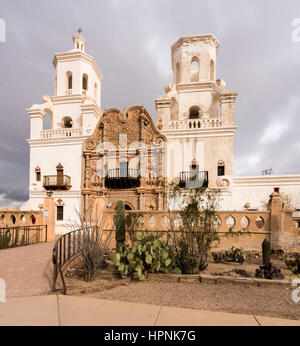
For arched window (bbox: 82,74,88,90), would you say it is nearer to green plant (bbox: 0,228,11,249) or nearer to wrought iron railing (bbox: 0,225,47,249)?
wrought iron railing (bbox: 0,225,47,249)

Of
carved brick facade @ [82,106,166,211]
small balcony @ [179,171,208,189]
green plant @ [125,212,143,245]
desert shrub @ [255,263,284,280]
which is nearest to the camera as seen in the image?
desert shrub @ [255,263,284,280]

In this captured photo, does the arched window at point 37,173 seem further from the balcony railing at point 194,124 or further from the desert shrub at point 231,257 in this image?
the desert shrub at point 231,257

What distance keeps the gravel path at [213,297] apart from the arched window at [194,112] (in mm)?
17640

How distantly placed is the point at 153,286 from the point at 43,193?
58.0 ft

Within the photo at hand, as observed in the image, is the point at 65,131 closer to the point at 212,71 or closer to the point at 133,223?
the point at 133,223

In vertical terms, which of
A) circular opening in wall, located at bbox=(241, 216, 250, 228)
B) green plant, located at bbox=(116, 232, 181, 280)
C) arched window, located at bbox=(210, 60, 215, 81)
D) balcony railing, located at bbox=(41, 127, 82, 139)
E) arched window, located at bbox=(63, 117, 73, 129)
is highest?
arched window, located at bbox=(210, 60, 215, 81)

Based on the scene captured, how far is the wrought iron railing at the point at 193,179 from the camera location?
17906 millimetres

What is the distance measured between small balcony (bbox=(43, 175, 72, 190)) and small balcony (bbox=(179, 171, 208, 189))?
9847 millimetres

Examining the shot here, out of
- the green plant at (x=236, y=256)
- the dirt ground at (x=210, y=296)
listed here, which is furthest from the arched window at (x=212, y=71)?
the dirt ground at (x=210, y=296)

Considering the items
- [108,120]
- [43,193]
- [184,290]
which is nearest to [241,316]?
[184,290]

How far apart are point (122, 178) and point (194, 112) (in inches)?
370

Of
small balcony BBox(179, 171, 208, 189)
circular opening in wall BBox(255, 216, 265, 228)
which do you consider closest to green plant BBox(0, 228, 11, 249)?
small balcony BBox(179, 171, 208, 189)

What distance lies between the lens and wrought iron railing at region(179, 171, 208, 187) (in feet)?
58.7

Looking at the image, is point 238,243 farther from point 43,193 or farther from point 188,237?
point 43,193
